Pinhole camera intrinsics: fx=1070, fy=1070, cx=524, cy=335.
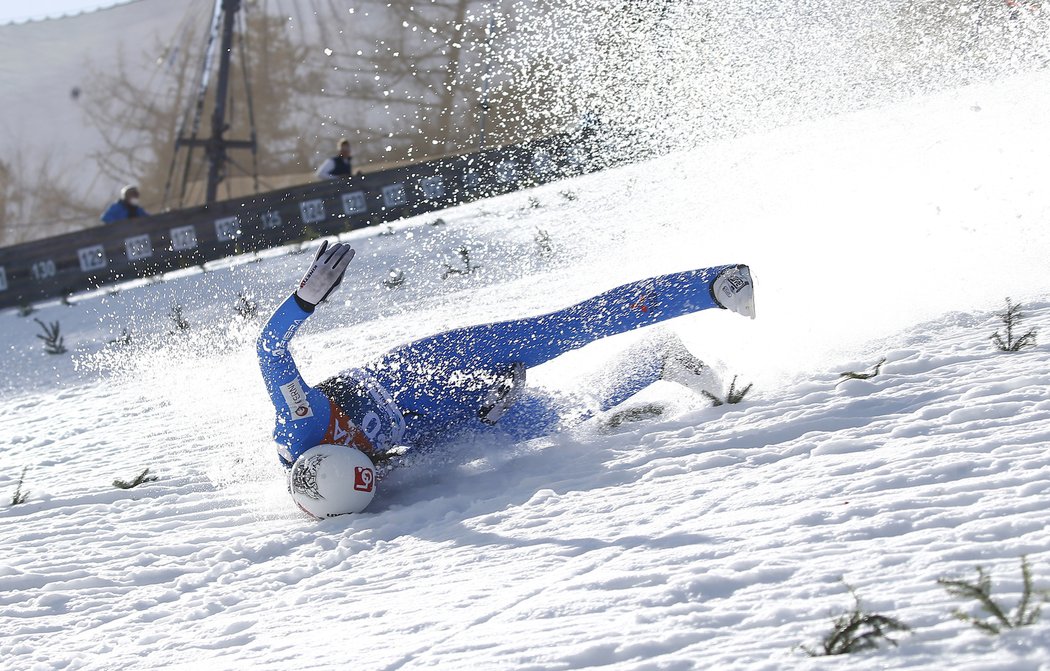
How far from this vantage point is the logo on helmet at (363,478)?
4254 mm

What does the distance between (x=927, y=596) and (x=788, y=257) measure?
4.52 m

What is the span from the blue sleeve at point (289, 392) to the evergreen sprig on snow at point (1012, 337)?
108 inches

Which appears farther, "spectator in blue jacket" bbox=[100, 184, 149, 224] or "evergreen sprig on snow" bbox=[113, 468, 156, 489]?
"spectator in blue jacket" bbox=[100, 184, 149, 224]

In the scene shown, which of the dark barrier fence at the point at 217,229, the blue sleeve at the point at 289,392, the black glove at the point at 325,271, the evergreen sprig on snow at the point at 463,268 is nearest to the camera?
the black glove at the point at 325,271

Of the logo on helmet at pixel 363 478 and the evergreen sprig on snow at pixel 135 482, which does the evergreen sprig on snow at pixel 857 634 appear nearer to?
the logo on helmet at pixel 363 478

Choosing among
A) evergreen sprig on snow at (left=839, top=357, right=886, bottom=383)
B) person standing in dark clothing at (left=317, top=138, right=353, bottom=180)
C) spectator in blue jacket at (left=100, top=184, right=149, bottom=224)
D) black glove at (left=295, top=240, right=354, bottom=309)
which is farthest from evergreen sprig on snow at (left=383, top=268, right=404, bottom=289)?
evergreen sprig on snow at (left=839, top=357, right=886, bottom=383)

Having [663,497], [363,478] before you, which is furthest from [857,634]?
[363,478]

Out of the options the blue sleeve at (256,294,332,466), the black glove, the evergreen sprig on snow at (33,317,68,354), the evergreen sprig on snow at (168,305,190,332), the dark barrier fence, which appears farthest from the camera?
the dark barrier fence

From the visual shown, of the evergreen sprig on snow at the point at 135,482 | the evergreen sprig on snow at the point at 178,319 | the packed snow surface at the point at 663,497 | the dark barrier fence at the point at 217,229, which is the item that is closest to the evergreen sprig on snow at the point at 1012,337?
the packed snow surface at the point at 663,497

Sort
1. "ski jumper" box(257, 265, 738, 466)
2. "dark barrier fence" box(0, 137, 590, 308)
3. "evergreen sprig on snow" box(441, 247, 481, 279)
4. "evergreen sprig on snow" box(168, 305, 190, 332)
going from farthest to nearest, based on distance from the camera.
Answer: "dark barrier fence" box(0, 137, 590, 308) < "evergreen sprig on snow" box(441, 247, 481, 279) < "evergreen sprig on snow" box(168, 305, 190, 332) < "ski jumper" box(257, 265, 738, 466)

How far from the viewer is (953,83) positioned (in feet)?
42.8

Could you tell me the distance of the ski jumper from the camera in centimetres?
442

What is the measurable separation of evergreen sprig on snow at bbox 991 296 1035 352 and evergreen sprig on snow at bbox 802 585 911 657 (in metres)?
2.26

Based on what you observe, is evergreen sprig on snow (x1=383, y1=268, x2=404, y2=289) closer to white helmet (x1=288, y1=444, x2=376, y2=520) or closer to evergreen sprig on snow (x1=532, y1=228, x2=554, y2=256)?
evergreen sprig on snow (x1=532, y1=228, x2=554, y2=256)
